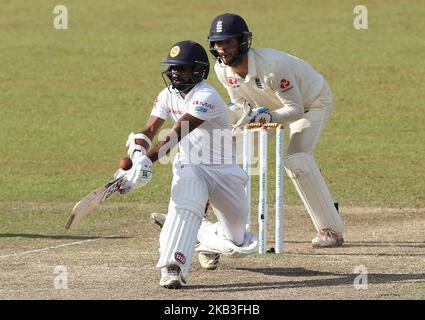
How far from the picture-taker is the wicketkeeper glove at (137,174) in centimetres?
771

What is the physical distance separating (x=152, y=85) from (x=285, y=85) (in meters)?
11.0

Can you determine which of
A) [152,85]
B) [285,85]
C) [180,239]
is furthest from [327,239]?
[152,85]

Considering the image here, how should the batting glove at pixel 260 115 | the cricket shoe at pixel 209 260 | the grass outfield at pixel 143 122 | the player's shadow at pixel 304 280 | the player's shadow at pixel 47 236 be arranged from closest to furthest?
1. the player's shadow at pixel 304 280
2. the cricket shoe at pixel 209 260
3. the grass outfield at pixel 143 122
4. the batting glove at pixel 260 115
5. the player's shadow at pixel 47 236

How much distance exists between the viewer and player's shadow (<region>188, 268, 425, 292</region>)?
26.0 ft

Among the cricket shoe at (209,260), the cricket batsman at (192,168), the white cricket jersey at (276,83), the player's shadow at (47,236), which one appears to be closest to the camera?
the cricket batsman at (192,168)

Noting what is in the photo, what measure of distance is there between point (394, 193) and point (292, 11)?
11922 mm

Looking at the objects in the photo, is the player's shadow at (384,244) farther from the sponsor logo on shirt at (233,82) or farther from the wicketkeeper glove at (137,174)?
the wicketkeeper glove at (137,174)

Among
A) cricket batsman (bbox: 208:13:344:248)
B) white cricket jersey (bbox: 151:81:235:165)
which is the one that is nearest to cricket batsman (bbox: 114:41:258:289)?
white cricket jersey (bbox: 151:81:235:165)

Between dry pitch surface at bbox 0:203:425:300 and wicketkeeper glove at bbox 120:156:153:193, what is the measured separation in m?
0.67

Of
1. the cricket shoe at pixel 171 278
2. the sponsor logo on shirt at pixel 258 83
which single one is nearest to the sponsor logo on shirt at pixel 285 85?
the sponsor logo on shirt at pixel 258 83

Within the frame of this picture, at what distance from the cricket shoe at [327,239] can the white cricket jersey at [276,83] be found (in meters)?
0.98

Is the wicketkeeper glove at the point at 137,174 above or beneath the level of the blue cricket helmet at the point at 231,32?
beneath

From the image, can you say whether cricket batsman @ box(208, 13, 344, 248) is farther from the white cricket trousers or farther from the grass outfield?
the white cricket trousers
